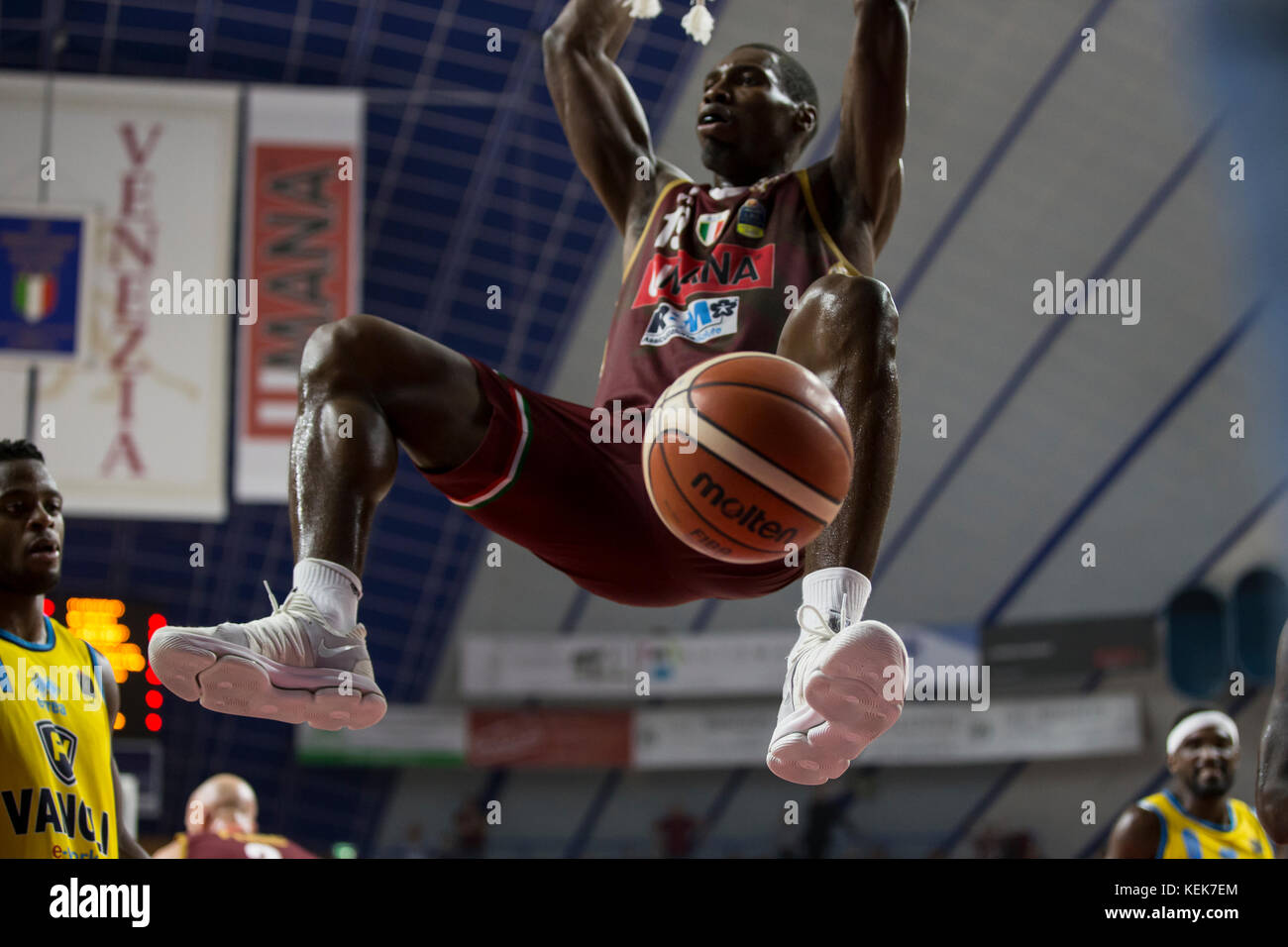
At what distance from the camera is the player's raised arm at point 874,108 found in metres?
3.71

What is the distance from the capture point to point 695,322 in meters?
3.83

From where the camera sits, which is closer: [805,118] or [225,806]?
[805,118]

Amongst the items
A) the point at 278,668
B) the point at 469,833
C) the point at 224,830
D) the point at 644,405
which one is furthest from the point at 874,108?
the point at 469,833

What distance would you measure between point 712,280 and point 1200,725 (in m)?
4.04

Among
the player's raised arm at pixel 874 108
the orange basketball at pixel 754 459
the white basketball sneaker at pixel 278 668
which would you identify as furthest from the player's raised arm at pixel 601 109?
the white basketball sneaker at pixel 278 668

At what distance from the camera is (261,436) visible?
457 inches

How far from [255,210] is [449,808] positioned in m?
8.35

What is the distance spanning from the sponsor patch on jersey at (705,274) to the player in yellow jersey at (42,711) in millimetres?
1923

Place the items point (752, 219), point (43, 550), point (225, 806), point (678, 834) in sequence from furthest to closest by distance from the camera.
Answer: point (678, 834) < point (225, 806) < point (43, 550) < point (752, 219)

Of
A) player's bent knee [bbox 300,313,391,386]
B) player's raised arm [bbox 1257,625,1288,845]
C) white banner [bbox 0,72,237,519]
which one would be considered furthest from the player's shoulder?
white banner [bbox 0,72,237,519]

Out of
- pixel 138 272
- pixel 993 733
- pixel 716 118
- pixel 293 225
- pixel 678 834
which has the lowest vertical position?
pixel 678 834

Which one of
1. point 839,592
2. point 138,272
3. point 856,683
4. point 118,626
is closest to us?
point 856,683

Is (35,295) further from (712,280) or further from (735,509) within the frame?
(735,509)
